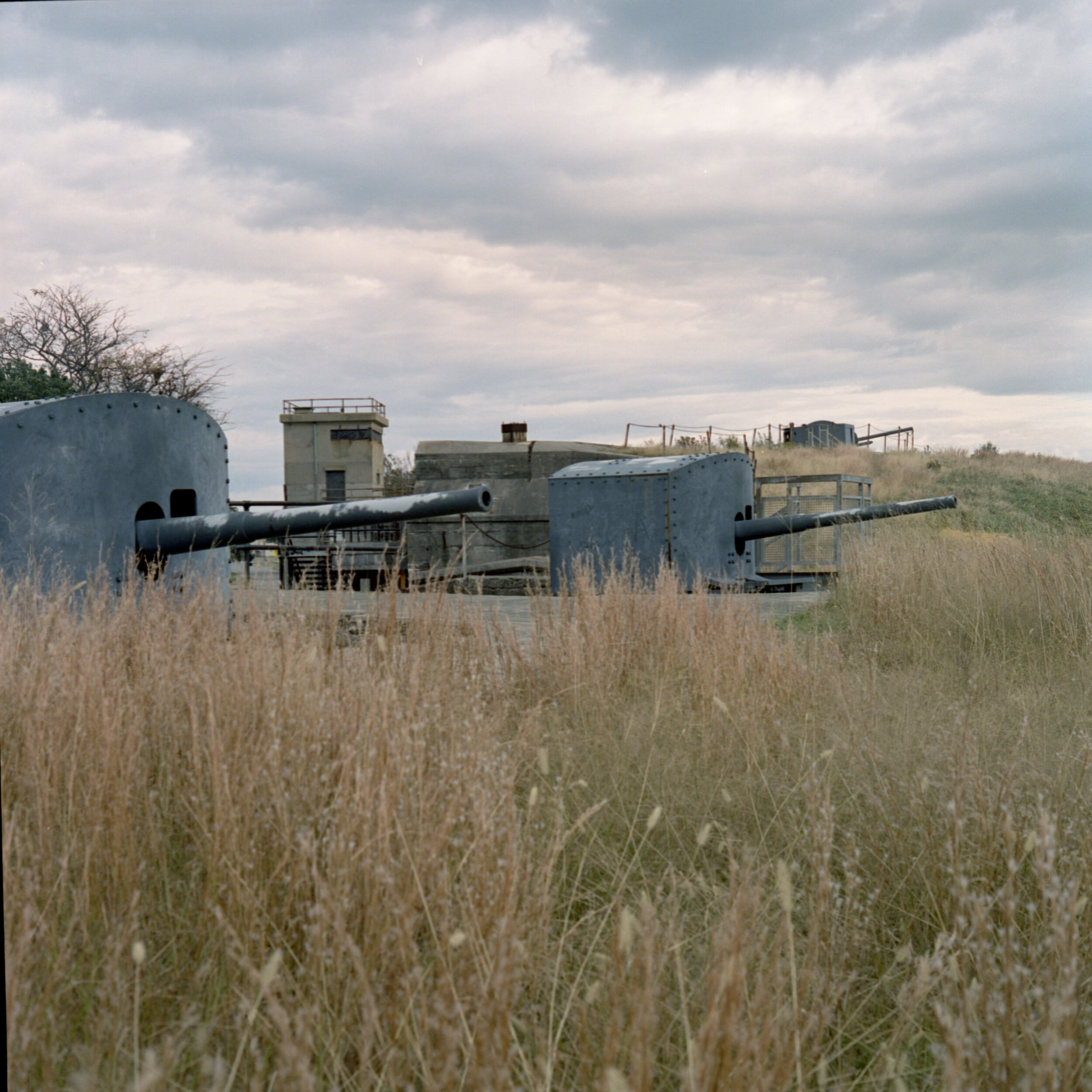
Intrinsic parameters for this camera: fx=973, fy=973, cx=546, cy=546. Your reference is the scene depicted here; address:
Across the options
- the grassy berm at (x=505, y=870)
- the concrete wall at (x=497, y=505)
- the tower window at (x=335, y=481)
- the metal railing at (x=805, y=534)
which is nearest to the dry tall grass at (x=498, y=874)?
the grassy berm at (x=505, y=870)

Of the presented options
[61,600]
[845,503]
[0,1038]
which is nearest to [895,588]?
[61,600]

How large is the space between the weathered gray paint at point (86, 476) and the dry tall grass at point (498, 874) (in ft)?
4.06

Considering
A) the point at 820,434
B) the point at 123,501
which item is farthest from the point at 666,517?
the point at 820,434

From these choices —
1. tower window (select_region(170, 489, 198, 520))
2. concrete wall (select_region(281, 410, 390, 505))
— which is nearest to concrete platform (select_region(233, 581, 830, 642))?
tower window (select_region(170, 489, 198, 520))

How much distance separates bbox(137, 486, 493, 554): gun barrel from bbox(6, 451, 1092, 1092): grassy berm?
129 centimetres

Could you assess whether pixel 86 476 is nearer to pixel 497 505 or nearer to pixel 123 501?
pixel 123 501

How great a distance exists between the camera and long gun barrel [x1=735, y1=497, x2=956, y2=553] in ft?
35.0

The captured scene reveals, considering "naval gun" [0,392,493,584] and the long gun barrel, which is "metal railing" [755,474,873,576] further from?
"naval gun" [0,392,493,584]

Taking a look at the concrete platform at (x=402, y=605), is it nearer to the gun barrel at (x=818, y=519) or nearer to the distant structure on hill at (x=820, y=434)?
the gun barrel at (x=818, y=519)

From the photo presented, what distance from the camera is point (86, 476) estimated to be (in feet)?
19.8

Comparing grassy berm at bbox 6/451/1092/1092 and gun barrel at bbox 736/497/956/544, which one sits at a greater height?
gun barrel at bbox 736/497/956/544

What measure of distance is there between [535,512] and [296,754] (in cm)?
1418

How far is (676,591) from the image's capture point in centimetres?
632

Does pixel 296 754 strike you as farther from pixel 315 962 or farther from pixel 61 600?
pixel 61 600
